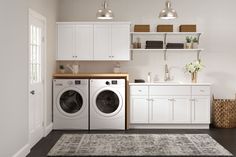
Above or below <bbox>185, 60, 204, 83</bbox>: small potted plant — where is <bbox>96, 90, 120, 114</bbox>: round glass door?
below

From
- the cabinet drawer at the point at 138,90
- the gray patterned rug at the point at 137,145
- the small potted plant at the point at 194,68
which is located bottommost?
the gray patterned rug at the point at 137,145

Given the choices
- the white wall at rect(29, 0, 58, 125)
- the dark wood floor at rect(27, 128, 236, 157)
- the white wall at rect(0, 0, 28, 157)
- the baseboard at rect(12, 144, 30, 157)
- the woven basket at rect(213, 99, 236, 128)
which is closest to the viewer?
the white wall at rect(0, 0, 28, 157)

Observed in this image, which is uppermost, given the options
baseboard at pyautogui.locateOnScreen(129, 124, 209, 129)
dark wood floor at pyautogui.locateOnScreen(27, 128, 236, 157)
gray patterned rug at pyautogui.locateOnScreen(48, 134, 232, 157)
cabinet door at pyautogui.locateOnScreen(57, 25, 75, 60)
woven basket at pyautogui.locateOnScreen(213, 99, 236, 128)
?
cabinet door at pyautogui.locateOnScreen(57, 25, 75, 60)

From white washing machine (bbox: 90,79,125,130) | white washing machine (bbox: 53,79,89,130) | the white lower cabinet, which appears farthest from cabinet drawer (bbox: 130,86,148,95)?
white washing machine (bbox: 53,79,89,130)

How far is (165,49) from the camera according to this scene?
7633 mm

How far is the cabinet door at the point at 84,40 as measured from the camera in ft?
24.4

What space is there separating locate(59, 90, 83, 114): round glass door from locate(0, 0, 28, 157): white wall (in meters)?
2.00

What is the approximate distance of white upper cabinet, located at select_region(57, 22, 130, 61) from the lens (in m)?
7.42

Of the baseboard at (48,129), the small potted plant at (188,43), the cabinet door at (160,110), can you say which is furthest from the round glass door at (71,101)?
the small potted plant at (188,43)

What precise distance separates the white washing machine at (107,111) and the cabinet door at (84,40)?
660 mm

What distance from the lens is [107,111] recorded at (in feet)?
23.6

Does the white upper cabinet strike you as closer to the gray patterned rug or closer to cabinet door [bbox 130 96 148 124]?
cabinet door [bbox 130 96 148 124]

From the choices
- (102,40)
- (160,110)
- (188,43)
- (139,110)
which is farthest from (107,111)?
(188,43)

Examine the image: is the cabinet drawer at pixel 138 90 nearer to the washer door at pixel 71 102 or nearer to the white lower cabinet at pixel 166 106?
the white lower cabinet at pixel 166 106
